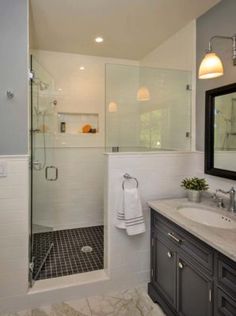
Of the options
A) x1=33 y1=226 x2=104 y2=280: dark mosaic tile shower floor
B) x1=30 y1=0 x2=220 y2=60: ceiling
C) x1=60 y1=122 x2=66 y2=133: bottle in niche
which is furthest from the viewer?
x1=60 y1=122 x2=66 y2=133: bottle in niche

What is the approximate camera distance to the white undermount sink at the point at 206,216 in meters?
1.78

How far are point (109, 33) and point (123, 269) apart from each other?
254 centimetres

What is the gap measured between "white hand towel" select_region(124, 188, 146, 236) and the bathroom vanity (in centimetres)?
15

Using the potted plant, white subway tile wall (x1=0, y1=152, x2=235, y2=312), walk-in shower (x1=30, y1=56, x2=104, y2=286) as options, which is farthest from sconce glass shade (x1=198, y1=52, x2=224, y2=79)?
walk-in shower (x1=30, y1=56, x2=104, y2=286)

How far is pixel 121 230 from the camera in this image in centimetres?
219

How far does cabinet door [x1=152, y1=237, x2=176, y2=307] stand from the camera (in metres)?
1.80

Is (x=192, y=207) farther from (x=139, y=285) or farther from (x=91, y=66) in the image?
(x=91, y=66)

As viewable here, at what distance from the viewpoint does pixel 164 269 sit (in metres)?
1.94

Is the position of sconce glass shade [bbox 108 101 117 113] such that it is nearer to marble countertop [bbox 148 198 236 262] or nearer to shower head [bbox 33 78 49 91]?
shower head [bbox 33 78 49 91]

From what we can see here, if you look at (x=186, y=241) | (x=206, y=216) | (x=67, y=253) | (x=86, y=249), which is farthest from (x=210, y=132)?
(x=67, y=253)

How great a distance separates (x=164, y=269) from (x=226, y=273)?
748 mm

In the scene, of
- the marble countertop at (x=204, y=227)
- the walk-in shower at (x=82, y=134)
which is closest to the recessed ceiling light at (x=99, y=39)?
the walk-in shower at (x=82, y=134)

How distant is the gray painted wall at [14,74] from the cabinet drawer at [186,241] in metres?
1.31

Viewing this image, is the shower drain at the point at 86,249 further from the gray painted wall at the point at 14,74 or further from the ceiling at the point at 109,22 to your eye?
the ceiling at the point at 109,22
